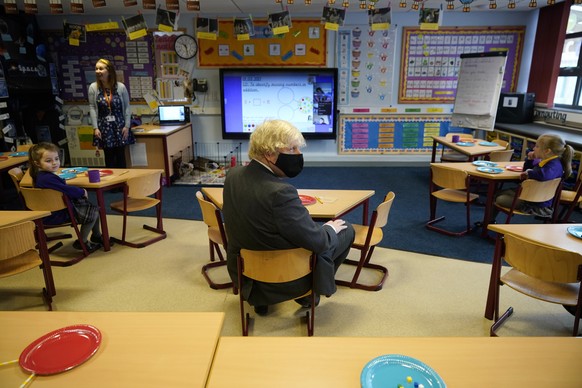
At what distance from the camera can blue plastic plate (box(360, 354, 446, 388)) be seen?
99 cm

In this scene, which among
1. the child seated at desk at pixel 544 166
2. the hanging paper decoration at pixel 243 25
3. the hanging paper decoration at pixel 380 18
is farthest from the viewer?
the hanging paper decoration at pixel 243 25

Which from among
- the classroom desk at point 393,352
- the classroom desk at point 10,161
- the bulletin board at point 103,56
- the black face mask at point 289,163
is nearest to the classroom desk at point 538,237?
the classroom desk at point 393,352

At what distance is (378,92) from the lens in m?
6.60

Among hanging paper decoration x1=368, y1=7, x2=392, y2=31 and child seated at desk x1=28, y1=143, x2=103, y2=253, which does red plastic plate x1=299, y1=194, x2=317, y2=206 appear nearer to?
child seated at desk x1=28, y1=143, x2=103, y2=253

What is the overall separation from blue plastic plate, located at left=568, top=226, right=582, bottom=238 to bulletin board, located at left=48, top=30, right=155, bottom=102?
6.29m

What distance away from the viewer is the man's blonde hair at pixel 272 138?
2012mm

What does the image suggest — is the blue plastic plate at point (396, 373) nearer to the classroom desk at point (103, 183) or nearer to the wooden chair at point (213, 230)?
the wooden chair at point (213, 230)

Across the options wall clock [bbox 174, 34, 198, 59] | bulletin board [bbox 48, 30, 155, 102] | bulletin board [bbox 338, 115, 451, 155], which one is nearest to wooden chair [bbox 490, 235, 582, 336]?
bulletin board [bbox 338, 115, 451, 155]

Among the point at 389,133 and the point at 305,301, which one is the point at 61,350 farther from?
the point at 389,133

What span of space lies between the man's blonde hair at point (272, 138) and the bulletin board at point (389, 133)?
486cm

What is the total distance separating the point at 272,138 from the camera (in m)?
2.01

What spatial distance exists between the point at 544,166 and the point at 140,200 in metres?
3.89

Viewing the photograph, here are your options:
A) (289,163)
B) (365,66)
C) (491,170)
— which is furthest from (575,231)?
(365,66)

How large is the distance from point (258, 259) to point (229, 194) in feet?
1.29
